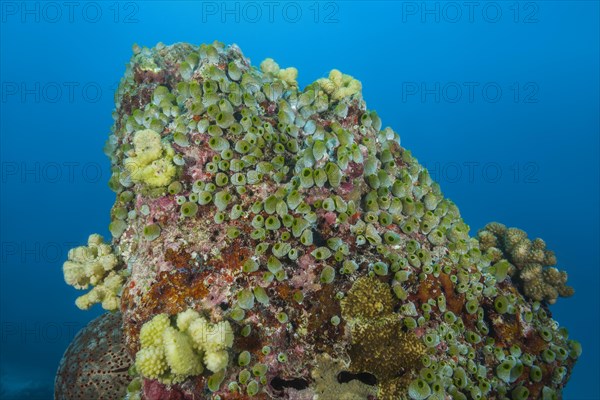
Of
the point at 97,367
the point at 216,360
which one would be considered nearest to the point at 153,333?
the point at 216,360

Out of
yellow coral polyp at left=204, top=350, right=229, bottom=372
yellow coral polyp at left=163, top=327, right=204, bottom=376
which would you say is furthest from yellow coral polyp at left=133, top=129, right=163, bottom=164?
yellow coral polyp at left=204, top=350, right=229, bottom=372

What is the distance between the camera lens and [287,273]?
12.4 ft

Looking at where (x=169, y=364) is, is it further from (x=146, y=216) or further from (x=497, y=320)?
(x=497, y=320)

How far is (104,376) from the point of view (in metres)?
4.67

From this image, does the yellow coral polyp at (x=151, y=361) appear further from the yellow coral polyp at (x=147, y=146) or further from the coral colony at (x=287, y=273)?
the yellow coral polyp at (x=147, y=146)

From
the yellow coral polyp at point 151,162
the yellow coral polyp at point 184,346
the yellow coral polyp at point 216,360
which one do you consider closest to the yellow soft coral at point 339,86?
the yellow coral polyp at point 151,162

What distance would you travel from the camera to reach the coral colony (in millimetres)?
3477

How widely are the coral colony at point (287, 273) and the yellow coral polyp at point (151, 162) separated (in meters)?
0.02

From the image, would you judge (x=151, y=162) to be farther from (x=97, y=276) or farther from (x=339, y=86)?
(x=339, y=86)

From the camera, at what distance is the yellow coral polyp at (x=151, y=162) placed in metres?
4.04

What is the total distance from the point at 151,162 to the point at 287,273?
1924 millimetres

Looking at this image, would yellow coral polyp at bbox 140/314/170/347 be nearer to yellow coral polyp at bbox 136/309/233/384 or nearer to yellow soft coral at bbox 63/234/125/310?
yellow coral polyp at bbox 136/309/233/384

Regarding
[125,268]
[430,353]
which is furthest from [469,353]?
[125,268]

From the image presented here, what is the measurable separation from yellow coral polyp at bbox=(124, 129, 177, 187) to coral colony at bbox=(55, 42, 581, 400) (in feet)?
0.06
